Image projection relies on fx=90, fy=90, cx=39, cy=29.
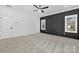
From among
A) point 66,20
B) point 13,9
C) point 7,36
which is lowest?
point 7,36

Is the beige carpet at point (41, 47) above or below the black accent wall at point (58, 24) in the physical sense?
below

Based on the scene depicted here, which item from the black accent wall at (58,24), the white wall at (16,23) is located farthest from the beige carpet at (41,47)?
the white wall at (16,23)

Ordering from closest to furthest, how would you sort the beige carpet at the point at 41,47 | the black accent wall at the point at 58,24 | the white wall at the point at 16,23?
the beige carpet at the point at 41,47 → the black accent wall at the point at 58,24 → the white wall at the point at 16,23

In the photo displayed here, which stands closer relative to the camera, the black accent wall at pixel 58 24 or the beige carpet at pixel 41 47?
the beige carpet at pixel 41 47

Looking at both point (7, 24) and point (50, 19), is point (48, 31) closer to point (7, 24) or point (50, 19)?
point (50, 19)

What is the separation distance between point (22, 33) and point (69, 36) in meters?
5.40

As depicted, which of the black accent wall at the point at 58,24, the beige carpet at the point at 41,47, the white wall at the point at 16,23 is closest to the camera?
the beige carpet at the point at 41,47

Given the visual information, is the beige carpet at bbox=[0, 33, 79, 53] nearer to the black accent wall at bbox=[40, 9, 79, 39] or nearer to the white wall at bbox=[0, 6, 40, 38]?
the black accent wall at bbox=[40, 9, 79, 39]

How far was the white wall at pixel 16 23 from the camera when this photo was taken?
28.9 feet

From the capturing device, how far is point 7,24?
9055 mm

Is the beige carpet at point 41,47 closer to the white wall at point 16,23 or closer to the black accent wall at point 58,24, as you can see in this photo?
the black accent wall at point 58,24

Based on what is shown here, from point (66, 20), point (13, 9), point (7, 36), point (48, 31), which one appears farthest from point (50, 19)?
point (7, 36)

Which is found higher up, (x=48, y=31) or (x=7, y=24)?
(x=7, y=24)
